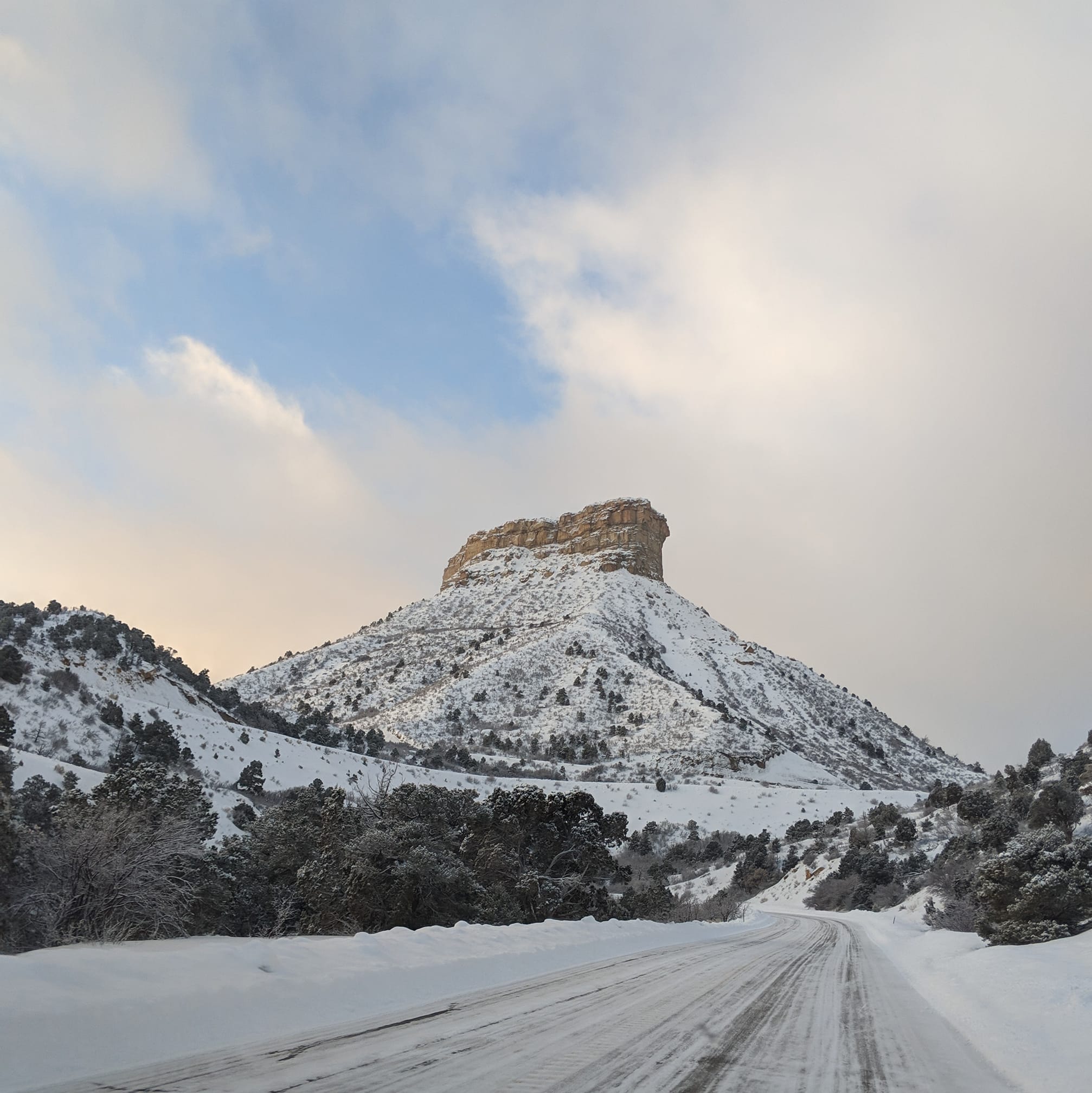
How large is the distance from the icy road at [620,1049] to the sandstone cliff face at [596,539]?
445ft

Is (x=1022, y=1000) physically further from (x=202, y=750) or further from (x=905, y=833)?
(x=202, y=750)

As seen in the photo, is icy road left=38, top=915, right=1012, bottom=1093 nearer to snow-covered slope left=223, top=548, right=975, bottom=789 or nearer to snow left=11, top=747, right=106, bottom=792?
snow left=11, top=747, right=106, bottom=792

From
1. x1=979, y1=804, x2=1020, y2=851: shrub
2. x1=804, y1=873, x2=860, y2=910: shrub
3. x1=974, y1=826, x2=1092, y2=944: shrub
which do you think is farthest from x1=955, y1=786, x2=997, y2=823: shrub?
x1=974, y1=826, x2=1092, y2=944: shrub

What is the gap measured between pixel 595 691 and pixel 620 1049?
8461cm

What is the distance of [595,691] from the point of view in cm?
8875

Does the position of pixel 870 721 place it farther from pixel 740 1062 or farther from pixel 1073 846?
pixel 740 1062

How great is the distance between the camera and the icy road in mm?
4434

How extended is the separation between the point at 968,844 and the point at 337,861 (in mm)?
22264

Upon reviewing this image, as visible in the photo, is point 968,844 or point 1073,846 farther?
point 968,844

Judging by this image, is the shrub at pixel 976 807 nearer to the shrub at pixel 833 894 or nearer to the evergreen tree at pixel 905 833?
the evergreen tree at pixel 905 833

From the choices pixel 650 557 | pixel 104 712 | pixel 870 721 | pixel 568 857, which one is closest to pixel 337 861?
pixel 568 857

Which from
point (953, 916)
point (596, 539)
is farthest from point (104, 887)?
point (596, 539)

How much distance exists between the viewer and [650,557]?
154m

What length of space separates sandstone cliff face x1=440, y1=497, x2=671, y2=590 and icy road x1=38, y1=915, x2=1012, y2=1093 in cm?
13576
